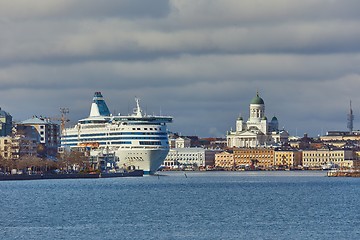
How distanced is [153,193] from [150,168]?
55.3 metres

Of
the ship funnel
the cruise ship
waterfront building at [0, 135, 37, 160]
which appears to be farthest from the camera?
the ship funnel

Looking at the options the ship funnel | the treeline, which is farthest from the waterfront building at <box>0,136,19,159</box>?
the ship funnel

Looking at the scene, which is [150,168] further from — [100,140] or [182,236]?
[182,236]

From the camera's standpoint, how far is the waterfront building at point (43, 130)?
17225cm

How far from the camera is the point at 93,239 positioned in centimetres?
4809

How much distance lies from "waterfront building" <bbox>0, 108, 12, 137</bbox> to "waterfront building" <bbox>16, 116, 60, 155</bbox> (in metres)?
1.32

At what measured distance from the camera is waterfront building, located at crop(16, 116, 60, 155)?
172 metres

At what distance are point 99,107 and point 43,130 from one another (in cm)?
2415

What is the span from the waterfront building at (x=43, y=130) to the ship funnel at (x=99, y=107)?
914cm

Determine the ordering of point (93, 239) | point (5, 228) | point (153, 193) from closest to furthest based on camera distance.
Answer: point (93, 239) → point (5, 228) → point (153, 193)

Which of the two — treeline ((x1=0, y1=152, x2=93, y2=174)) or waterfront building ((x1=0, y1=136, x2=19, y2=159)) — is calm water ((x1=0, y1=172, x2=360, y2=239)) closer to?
treeline ((x1=0, y1=152, x2=93, y2=174))

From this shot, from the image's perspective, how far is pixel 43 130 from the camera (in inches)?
7343

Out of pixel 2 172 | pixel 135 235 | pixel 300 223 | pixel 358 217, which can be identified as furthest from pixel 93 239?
pixel 2 172

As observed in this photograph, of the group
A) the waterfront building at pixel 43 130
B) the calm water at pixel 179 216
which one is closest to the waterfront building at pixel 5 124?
the waterfront building at pixel 43 130
